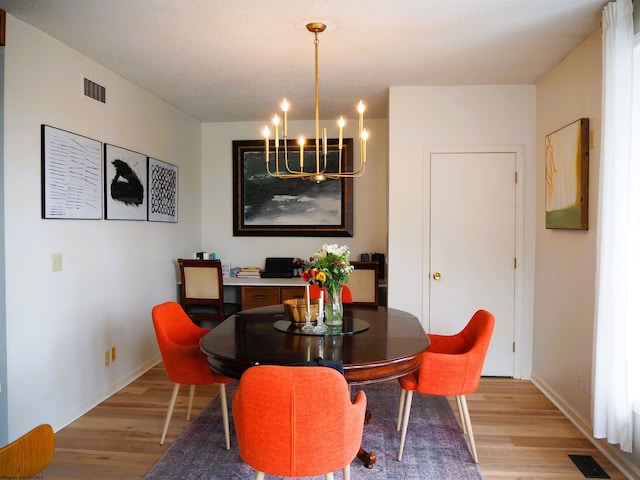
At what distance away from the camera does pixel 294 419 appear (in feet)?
5.51

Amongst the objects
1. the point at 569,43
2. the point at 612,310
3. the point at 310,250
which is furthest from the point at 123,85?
the point at 612,310

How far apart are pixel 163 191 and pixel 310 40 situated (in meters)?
2.21

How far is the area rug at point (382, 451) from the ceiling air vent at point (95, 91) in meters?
2.42

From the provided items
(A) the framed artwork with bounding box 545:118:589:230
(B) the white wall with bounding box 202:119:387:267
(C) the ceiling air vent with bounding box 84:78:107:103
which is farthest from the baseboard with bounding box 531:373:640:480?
(C) the ceiling air vent with bounding box 84:78:107:103

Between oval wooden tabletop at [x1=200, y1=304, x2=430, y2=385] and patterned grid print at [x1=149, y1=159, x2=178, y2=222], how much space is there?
1952 mm

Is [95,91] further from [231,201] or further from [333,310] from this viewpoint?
[333,310]

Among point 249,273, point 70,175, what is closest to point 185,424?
point 70,175

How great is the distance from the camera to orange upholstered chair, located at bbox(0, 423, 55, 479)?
1173 mm

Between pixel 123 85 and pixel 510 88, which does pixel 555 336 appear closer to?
pixel 510 88

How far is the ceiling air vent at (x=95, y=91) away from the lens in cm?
335

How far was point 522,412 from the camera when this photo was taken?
3.34 metres

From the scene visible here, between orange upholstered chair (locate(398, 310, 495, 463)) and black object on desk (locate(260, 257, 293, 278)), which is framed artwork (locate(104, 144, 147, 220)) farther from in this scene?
orange upholstered chair (locate(398, 310, 495, 463))

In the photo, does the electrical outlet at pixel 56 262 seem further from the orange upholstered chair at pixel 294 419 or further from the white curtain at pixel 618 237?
the white curtain at pixel 618 237

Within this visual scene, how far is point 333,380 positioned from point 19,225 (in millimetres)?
2152
